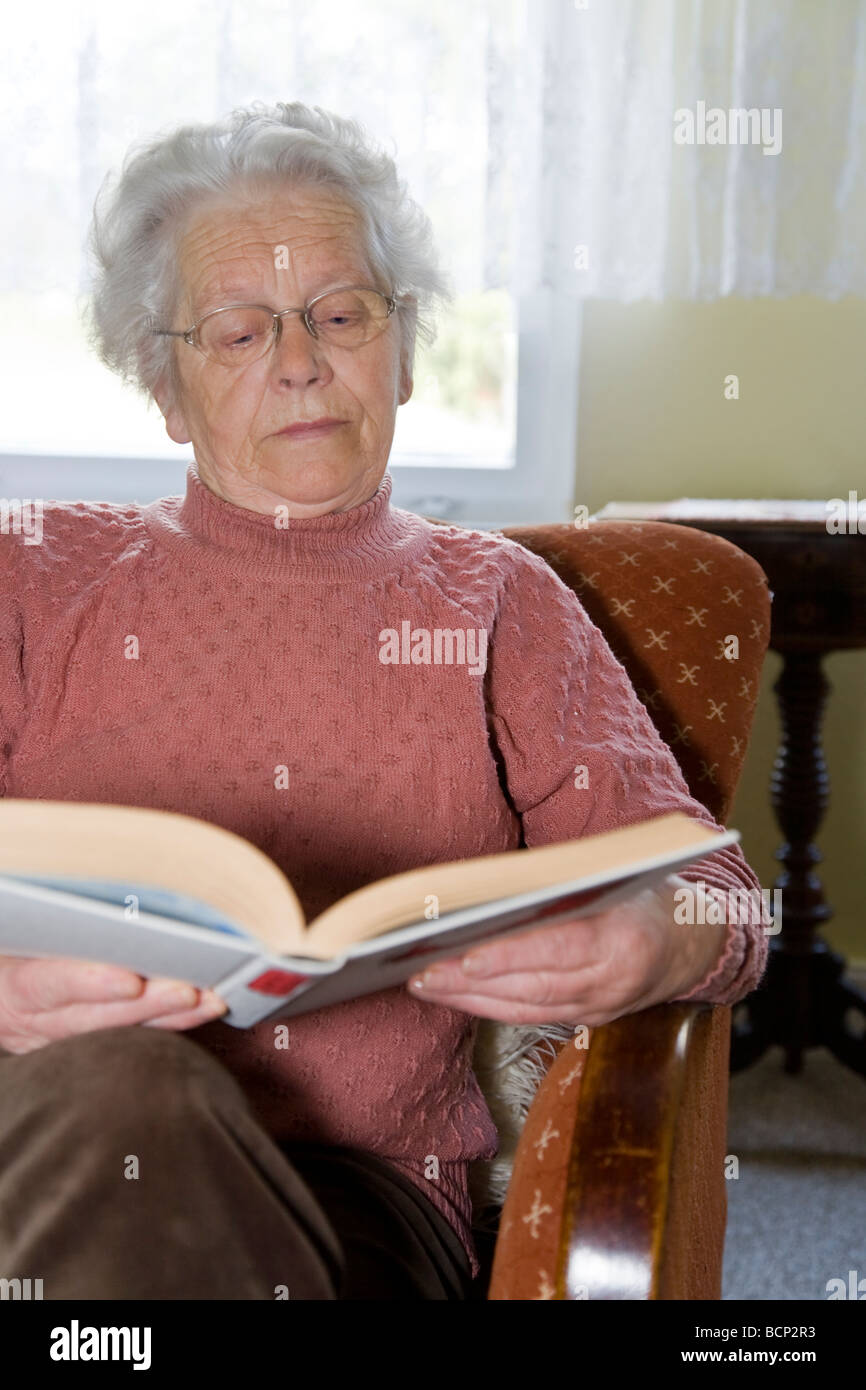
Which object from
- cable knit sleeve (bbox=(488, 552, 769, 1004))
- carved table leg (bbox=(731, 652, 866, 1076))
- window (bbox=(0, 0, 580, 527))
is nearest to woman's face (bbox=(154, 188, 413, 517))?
cable knit sleeve (bbox=(488, 552, 769, 1004))

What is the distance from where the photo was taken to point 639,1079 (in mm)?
870

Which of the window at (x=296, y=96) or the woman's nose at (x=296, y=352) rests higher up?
the window at (x=296, y=96)

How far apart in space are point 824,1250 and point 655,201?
1.60m

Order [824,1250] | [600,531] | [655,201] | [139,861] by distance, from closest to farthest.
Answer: [139,861]
[600,531]
[824,1250]
[655,201]

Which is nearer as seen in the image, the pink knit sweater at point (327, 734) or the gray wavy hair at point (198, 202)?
the pink knit sweater at point (327, 734)

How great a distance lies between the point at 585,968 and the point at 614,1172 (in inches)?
4.9

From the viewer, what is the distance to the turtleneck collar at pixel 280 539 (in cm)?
113

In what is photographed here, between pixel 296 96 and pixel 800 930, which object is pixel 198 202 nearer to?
pixel 296 96

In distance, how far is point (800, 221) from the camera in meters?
2.11

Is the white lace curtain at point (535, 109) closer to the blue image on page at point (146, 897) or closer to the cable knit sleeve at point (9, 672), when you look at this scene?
the cable knit sleeve at point (9, 672)

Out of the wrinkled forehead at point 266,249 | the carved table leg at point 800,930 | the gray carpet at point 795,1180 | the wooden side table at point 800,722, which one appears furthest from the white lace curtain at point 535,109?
the gray carpet at point 795,1180

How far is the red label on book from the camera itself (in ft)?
2.05
